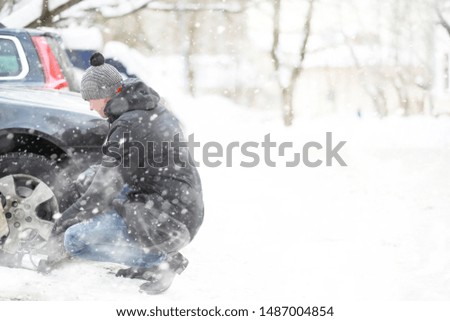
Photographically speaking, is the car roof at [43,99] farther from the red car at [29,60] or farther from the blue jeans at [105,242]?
the blue jeans at [105,242]

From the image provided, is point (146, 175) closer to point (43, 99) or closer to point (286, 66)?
point (43, 99)

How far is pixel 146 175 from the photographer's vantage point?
4.11 meters

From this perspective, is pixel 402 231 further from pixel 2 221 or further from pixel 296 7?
pixel 296 7

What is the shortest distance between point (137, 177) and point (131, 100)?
453 mm

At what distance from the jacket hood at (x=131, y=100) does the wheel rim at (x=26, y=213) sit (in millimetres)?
925

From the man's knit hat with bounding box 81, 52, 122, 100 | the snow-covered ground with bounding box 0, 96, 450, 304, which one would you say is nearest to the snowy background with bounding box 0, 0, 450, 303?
the snow-covered ground with bounding box 0, 96, 450, 304

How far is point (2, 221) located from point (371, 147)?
34.0 ft

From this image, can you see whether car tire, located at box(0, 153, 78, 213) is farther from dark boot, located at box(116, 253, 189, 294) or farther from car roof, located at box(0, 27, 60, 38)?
car roof, located at box(0, 27, 60, 38)

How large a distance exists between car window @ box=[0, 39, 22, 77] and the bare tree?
16.9 meters

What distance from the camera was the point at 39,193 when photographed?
4695 millimetres

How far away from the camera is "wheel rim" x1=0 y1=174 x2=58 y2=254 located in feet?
15.2

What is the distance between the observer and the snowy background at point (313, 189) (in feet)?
15.0

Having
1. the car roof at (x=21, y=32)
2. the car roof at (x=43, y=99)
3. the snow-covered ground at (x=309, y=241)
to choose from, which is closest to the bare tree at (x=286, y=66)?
the snow-covered ground at (x=309, y=241)

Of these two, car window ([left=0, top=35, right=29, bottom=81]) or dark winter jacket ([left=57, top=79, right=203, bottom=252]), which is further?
car window ([left=0, top=35, right=29, bottom=81])
